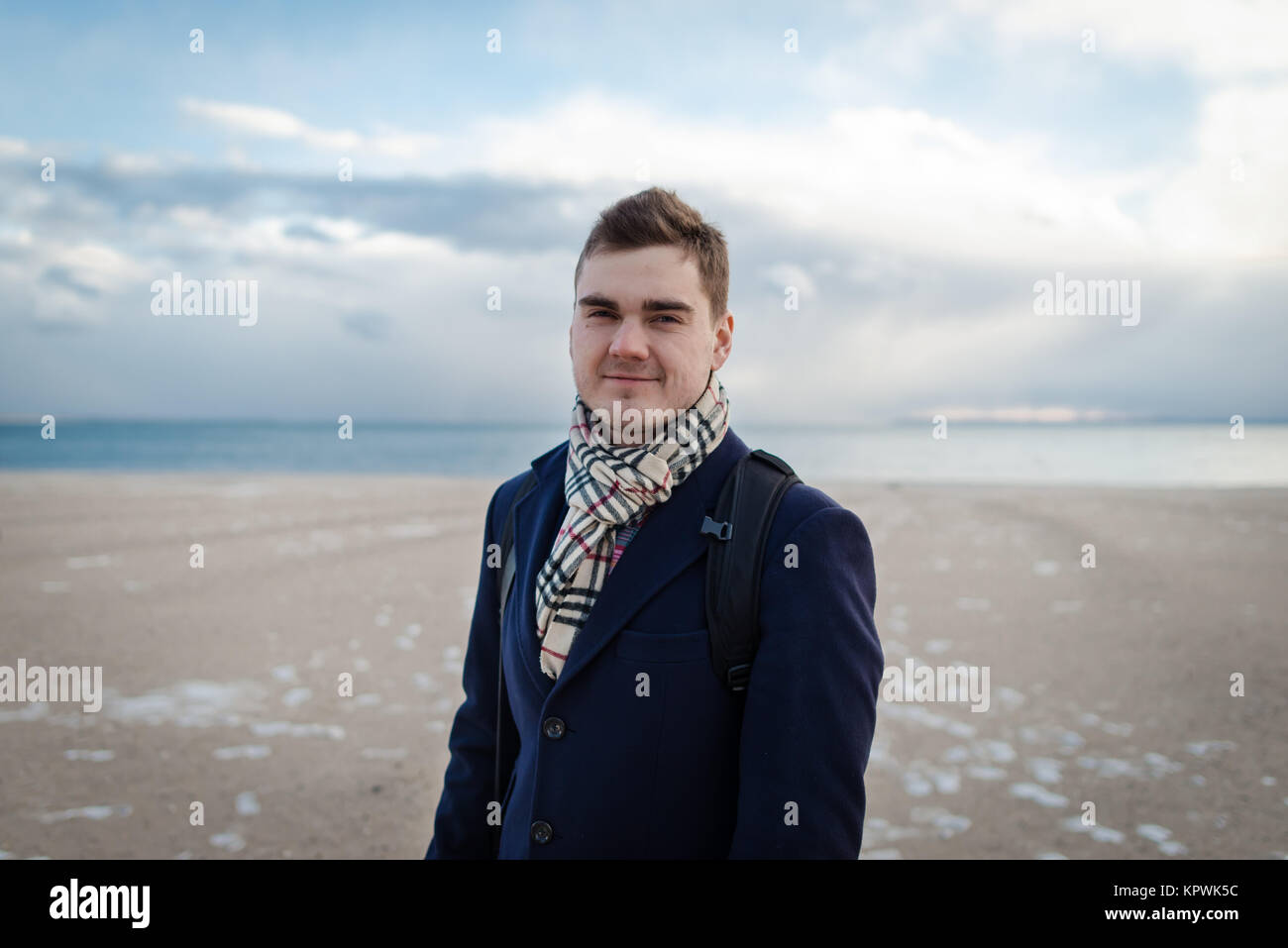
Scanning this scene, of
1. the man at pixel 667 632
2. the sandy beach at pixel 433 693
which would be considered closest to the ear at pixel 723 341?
the man at pixel 667 632

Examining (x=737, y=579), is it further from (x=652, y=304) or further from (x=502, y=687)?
(x=502, y=687)

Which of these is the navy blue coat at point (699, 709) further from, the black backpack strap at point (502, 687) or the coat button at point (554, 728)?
the black backpack strap at point (502, 687)

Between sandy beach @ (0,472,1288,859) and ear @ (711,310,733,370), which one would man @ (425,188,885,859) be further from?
sandy beach @ (0,472,1288,859)

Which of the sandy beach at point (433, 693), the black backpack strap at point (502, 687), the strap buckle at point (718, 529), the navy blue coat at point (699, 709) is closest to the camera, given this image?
the navy blue coat at point (699, 709)

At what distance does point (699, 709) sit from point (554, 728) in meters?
0.37

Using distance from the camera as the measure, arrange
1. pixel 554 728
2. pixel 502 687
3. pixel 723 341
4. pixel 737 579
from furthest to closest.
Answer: pixel 502 687 < pixel 723 341 < pixel 554 728 < pixel 737 579

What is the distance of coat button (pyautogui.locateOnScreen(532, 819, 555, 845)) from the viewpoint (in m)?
1.97

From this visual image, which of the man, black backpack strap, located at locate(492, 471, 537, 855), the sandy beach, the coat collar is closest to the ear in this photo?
the man

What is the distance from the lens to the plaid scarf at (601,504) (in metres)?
2.02

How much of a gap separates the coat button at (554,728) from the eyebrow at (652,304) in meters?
1.05

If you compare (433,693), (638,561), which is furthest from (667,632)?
(433,693)

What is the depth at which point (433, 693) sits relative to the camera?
709 centimetres
